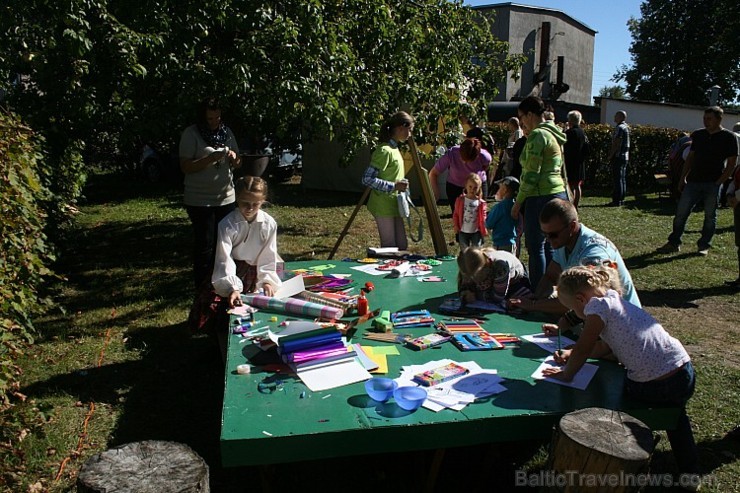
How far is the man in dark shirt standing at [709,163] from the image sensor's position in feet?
23.1

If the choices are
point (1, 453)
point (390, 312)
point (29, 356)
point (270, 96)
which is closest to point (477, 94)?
point (270, 96)

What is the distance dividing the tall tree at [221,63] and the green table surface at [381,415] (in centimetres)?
Result: 312

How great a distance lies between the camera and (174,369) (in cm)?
441

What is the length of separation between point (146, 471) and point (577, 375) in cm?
206

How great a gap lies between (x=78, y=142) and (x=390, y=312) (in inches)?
200

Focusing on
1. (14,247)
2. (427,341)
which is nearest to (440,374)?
(427,341)

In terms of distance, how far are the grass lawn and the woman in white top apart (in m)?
0.79

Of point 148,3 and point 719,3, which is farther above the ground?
point 719,3

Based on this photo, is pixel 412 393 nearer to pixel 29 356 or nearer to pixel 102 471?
pixel 102 471

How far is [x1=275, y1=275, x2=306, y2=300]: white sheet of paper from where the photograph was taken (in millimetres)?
4242

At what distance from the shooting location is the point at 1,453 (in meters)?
3.09

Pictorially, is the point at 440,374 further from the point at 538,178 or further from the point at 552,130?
the point at 552,130

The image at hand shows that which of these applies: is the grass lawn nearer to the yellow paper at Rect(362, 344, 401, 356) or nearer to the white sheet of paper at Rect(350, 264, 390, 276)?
the yellow paper at Rect(362, 344, 401, 356)

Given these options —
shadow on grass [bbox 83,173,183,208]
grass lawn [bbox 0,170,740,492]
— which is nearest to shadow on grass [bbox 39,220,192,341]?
grass lawn [bbox 0,170,740,492]
